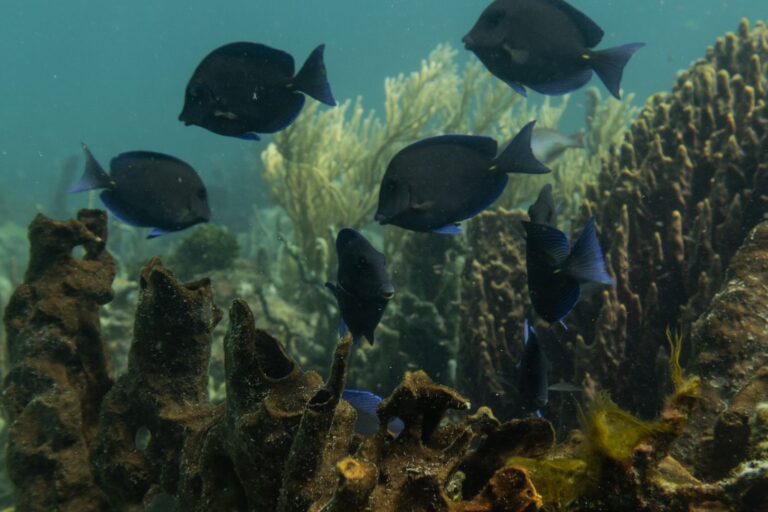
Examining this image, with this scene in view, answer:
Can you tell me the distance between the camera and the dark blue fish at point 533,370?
238 centimetres

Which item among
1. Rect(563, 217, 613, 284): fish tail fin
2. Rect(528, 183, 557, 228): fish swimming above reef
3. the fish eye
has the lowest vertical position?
Rect(528, 183, 557, 228): fish swimming above reef

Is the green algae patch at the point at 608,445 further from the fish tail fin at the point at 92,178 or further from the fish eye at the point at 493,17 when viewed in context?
the fish tail fin at the point at 92,178

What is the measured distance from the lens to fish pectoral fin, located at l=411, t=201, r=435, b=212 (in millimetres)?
2496

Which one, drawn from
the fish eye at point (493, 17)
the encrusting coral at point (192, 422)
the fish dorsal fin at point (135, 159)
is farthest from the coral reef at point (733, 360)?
the fish dorsal fin at point (135, 159)

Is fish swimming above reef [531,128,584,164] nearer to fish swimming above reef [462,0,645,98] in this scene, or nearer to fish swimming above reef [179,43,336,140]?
fish swimming above reef [462,0,645,98]

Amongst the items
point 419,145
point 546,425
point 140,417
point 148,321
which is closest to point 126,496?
point 140,417

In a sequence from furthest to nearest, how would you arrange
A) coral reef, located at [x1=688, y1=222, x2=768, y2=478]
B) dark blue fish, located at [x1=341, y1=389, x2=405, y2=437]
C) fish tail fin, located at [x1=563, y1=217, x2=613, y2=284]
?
dark blue fish, located at [x1=341, y1=389, x2=405, y2=437]
fish tail fin, located at [x1=563, y1=217, x2=613, y2=284]
coral reef, located at [x1=688, y1=222, x2=768, y2=478]

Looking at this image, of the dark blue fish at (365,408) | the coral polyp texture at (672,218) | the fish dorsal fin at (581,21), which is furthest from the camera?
the coral polyp texture at (672,218)

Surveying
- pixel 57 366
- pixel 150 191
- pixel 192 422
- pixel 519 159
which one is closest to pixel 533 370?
pixel 519 159

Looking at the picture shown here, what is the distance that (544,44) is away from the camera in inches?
114

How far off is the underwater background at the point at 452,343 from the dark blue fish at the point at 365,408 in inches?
20.9

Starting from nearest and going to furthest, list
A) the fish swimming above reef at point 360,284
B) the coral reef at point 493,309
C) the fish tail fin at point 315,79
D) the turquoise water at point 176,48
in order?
the fish swimming above reef at point 360,284 < the fish tail fin at point 315,79 < the coral reef at point 493,309 < the turquoise water at point 176,48

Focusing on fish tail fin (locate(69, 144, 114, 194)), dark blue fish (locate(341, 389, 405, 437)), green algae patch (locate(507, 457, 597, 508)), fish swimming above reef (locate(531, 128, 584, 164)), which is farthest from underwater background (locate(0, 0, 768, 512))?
fish swimming above reef (locate(531, 128, 584, 164))

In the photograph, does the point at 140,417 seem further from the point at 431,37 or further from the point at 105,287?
the point at 431,37
